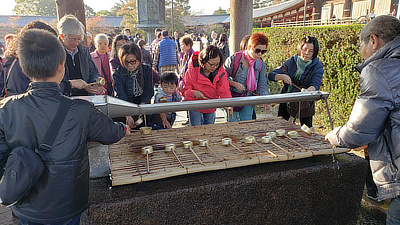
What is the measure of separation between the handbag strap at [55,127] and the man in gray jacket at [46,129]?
0.06ft

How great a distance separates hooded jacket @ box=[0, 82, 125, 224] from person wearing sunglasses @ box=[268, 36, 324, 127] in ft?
8.24

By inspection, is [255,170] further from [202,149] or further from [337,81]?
[337,81]

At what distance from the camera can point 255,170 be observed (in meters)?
2.01

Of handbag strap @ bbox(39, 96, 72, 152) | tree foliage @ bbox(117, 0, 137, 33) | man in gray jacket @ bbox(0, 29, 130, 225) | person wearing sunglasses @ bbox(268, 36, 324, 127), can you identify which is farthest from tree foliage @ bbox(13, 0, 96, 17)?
handbag strap @ bbox(39, 96, 72, 152)

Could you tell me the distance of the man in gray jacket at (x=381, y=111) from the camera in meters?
1.60

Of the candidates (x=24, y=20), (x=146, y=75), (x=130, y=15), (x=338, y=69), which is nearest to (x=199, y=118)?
(x=146, y=75)

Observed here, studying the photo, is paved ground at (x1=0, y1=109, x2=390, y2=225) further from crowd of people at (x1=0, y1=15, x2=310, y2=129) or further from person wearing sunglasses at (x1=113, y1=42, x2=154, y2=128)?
person wearing sunglasses at (x1=113, y1=42, x2=154, y2=128)

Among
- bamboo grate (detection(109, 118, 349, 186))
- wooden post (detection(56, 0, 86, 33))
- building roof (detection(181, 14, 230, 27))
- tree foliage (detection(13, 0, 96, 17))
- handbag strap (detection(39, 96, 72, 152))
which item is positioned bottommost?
bamboo grate (detection(109, 118, 349, 186))

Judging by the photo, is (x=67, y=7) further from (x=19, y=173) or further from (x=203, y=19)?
(x=203, y=19)

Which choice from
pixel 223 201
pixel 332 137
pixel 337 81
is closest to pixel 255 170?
pixel 223 201

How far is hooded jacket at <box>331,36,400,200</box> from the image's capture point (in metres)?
1.60

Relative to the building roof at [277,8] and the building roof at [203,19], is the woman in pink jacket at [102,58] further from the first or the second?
the building roof at [203,19]

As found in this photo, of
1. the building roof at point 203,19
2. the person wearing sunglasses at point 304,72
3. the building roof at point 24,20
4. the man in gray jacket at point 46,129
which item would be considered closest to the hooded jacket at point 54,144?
the man in gray jacket at point 46,129

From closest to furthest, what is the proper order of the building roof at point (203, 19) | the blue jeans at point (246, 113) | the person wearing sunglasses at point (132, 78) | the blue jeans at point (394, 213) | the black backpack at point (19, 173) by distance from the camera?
the black backpack at point (19, 173) < the blue jeans at point (394, 213) < the person wearing sunglasses at point (132, 78) < the blue jeans at point (246, 113) < the building roof at point (203, 19)
